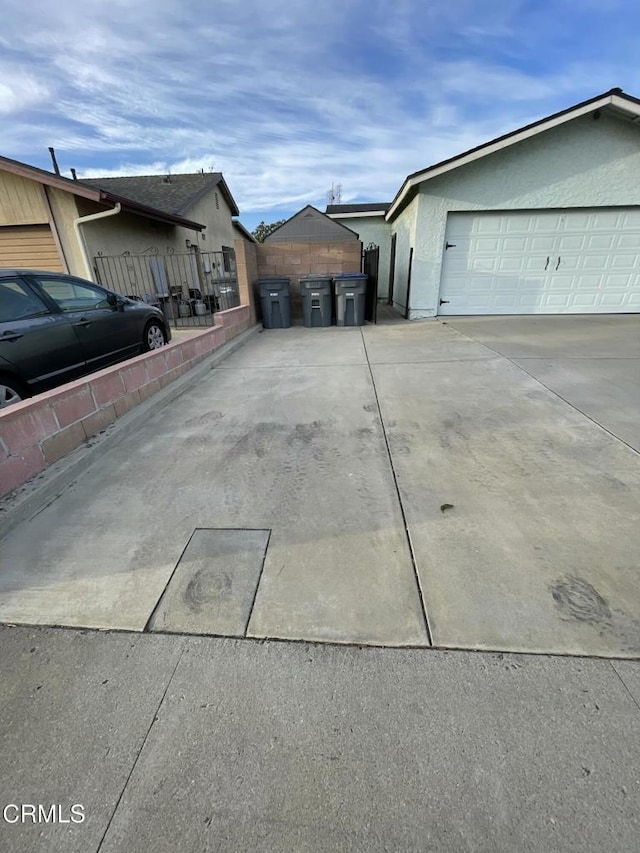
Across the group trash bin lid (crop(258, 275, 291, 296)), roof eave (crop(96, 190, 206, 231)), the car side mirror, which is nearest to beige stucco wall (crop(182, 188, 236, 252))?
roof eave (crop(96, 190, 206, 231))

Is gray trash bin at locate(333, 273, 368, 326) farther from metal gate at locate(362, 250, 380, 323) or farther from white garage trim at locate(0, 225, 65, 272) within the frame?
white garage trim at locate(0, 225, 65, 272)

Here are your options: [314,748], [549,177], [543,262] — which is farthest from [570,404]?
[549,177]

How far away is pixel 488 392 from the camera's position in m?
4.34

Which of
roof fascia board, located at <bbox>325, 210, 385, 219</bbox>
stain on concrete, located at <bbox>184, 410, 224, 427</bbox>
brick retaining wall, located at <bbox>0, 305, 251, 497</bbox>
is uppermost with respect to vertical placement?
roof fascia board, located at <bbox>325, 210, 385, 219</bbox>

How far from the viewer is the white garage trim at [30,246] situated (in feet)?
29.2

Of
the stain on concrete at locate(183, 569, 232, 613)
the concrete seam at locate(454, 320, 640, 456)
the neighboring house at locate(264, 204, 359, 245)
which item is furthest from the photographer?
the neighboring house at locate(264, 204, 359, 245)

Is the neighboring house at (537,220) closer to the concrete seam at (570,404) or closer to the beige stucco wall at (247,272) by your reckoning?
the concrete seam at (570,404)

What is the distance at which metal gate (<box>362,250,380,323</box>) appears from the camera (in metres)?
8.71

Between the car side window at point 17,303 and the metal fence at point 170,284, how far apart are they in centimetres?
498

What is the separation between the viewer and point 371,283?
8.91 metres

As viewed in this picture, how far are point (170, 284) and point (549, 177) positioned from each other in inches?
408

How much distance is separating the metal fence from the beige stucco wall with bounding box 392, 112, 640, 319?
4.97 metres

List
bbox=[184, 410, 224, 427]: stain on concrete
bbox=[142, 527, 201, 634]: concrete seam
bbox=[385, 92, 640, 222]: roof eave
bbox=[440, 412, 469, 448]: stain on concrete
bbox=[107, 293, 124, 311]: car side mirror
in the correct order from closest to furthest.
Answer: bbox=[142, 527, 201, 634]: concrete seam
bbox=[440, 412, 469, 448]: stain on concrete
bbox=[184, 410, 224, 427]: stain on concrete
bbox=[107, 293, 124, 311]: car side mirror
bbox=[385, 92, 640, 222]: roof eave

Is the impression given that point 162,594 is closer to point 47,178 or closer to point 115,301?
point 115,301
